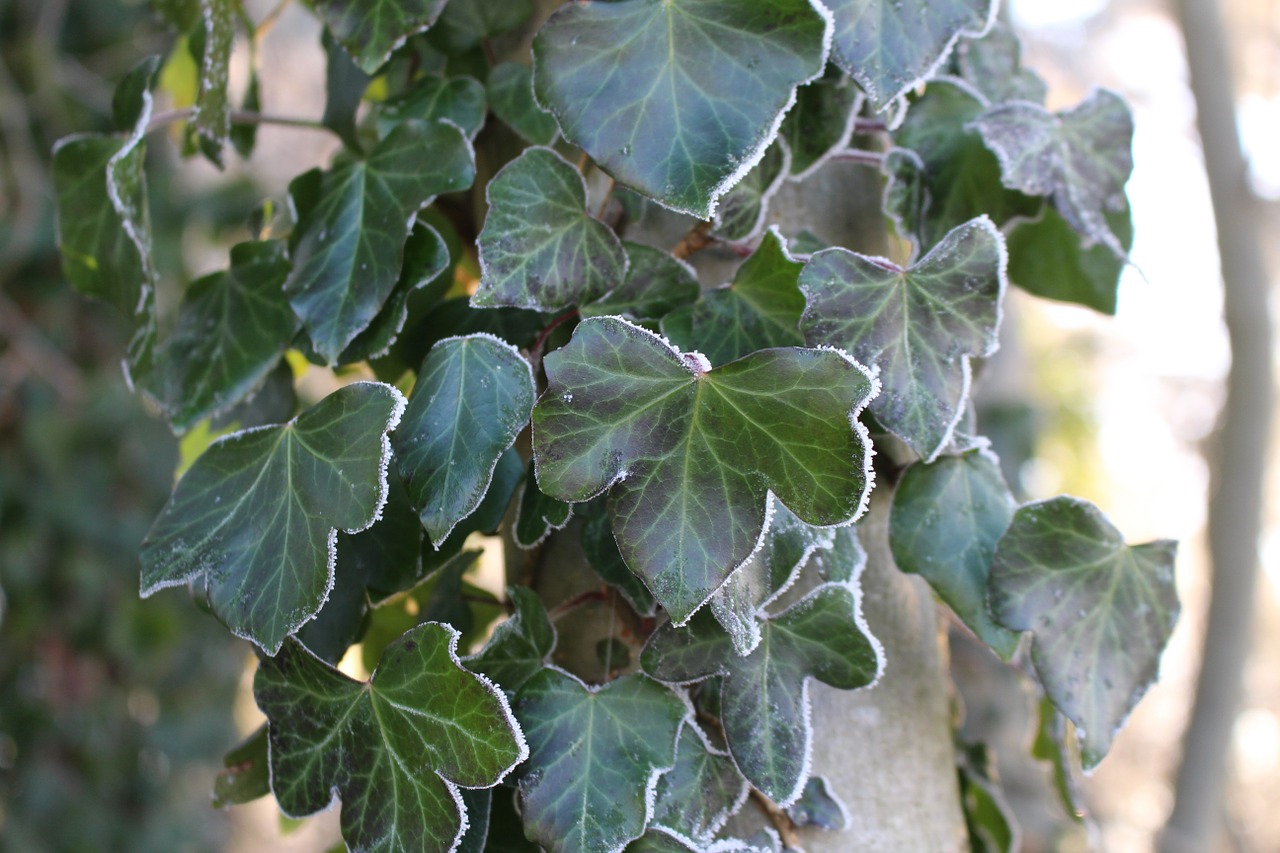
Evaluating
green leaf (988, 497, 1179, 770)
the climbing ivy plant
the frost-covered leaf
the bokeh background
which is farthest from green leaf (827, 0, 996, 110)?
the bokeh background

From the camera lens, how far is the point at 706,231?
0.59 m

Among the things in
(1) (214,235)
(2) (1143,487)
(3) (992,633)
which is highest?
(3) (992,633)

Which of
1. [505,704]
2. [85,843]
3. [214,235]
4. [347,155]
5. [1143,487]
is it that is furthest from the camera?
[1143,487]

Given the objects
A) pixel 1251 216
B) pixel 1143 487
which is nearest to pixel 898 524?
pixel 1251 216

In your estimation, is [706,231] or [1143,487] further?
[1143,487]

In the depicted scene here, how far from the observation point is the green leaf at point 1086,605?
0.57 metres

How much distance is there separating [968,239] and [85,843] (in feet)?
8.33

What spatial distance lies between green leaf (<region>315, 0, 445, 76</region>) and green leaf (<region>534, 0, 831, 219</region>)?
12 cm

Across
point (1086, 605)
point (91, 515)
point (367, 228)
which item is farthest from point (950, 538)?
point (91, 515)

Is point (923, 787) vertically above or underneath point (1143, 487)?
above

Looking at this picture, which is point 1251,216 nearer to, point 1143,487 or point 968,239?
point 968,239

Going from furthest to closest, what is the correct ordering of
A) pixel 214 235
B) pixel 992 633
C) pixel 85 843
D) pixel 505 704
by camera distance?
pixel 85 843
pixel 214 235
pixel 992 633
pixel 505 704

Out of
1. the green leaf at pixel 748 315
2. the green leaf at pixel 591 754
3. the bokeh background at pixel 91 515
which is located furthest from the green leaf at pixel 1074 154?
the bokeh background at pixel 91 515

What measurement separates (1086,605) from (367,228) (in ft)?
1.71
